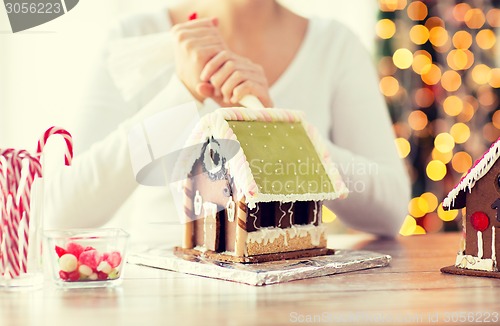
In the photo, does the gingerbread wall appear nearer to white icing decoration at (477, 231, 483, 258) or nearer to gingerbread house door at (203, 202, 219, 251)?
white icing decoration at (477, 231, 483, 258)

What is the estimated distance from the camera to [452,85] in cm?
323

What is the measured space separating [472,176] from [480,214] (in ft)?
0.23

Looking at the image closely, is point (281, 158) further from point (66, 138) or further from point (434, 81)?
point (434, 81)

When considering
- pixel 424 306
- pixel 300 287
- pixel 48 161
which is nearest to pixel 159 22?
pixel 48 161

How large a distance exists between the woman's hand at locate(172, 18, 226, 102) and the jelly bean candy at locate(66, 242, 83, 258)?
2.25 feet

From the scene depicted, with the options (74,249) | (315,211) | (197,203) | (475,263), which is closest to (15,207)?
(74,249)

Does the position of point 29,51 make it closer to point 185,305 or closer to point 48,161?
point 48,161

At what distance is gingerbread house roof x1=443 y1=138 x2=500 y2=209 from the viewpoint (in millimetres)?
1130

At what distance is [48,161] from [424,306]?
1.56 meters

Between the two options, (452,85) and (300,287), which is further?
(452,85)

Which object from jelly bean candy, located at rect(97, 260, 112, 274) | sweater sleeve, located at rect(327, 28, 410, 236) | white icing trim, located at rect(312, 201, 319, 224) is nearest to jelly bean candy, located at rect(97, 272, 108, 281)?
jelly bean candy, located at rect(97, 260, 112, 274)

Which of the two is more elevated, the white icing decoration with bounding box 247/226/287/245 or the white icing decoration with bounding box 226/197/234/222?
the white icing decoration with bounding box 226/197/234/222

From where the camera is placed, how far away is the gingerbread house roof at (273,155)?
119 cm

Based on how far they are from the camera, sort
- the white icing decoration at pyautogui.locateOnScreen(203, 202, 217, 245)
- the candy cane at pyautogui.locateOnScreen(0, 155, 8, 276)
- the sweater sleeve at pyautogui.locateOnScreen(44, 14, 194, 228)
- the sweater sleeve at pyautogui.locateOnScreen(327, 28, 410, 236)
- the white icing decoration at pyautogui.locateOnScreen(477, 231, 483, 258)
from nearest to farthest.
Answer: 1. the candy cane at pyautogui.locateOnScreen(0, 155, 8, 276)
2. the white icing decoration at pyautogui.locateOnScreen(477, 231, 483, 258)
3. the white icing decoration at pyautogui.locateOnScreen(203, 202, 217, 245)
4. the sweater sleeve at pyautogui.locateOnScreen(44, 14, 194, 228)
5. the sweater sleeve at pyautogui.locateOnScreen(327, 28, 410, 236)
